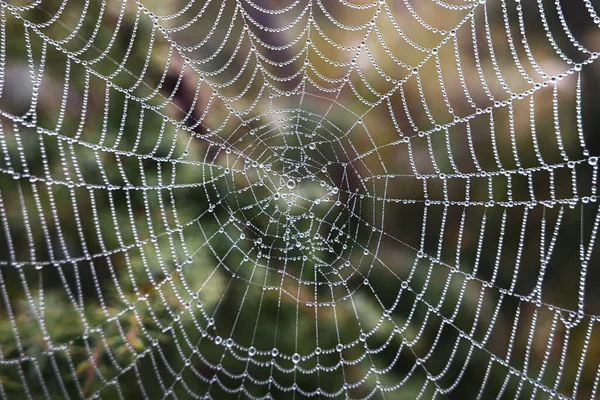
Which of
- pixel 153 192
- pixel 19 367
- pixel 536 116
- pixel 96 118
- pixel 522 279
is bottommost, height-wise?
pixel 19 367


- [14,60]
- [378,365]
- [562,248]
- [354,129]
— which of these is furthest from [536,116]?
[14,60]

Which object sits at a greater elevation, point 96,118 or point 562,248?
point 96,118

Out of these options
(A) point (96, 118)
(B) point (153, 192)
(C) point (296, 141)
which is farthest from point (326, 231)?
(A) point (96, 118)

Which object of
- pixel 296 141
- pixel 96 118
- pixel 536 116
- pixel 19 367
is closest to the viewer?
pixel 19 367

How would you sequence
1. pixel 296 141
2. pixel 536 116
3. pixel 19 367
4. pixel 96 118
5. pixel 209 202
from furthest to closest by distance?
pixel 536 116 → pixel 296 141 → pixel 209 202 → pixel 96 118 → pixel 19 367

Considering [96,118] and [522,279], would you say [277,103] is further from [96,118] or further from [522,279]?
[522,279]

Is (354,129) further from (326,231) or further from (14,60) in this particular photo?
(14,60)

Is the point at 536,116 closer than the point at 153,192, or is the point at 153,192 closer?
the point at 153,192
